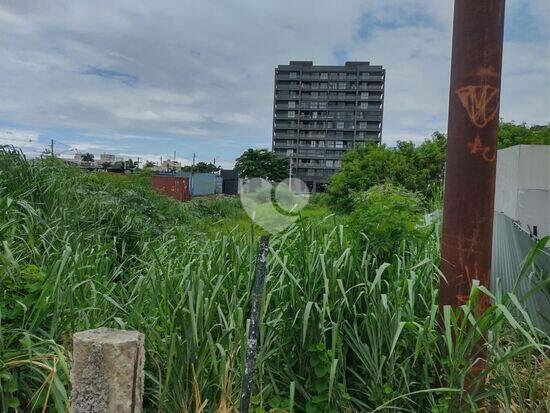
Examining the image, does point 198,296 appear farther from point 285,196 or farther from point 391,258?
point 285,196

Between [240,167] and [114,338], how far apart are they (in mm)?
59818

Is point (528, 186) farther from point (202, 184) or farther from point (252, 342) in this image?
point (202, 184)

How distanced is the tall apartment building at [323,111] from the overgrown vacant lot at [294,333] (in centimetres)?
8642

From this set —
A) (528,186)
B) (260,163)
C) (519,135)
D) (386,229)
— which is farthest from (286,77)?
(386,229)

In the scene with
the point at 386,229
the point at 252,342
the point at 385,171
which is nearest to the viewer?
the point at 252,342

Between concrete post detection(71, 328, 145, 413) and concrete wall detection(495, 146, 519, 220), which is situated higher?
concrete wall detection(495, 146, 519, 220)

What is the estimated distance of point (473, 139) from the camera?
1990 millimetres

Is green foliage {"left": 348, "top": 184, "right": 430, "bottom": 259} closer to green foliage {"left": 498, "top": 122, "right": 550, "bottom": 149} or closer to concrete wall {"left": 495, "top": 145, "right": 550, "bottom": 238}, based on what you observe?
concrete wall {"left": 495, "top": 145, "right": 550, "bottom": 238}

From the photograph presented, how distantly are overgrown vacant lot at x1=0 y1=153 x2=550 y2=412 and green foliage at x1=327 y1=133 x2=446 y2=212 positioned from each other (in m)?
9.20

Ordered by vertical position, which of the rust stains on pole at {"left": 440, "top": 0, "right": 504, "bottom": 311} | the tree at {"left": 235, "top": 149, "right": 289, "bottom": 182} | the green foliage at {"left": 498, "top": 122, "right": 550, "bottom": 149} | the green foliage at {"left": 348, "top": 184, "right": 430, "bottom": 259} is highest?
the tree at {"left": 235, "top": 149, "right": 289, "bottom": 182}

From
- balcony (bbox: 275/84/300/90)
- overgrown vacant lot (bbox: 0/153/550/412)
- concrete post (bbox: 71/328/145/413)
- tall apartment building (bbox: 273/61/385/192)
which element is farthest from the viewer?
balcony (bbox: 275/84/300/90)

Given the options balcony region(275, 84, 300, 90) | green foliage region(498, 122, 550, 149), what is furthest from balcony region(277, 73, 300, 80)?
green foliage region(498, 122, 550, 149)

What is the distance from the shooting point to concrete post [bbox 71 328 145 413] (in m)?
1.31

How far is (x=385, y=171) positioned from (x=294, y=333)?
1089cm
